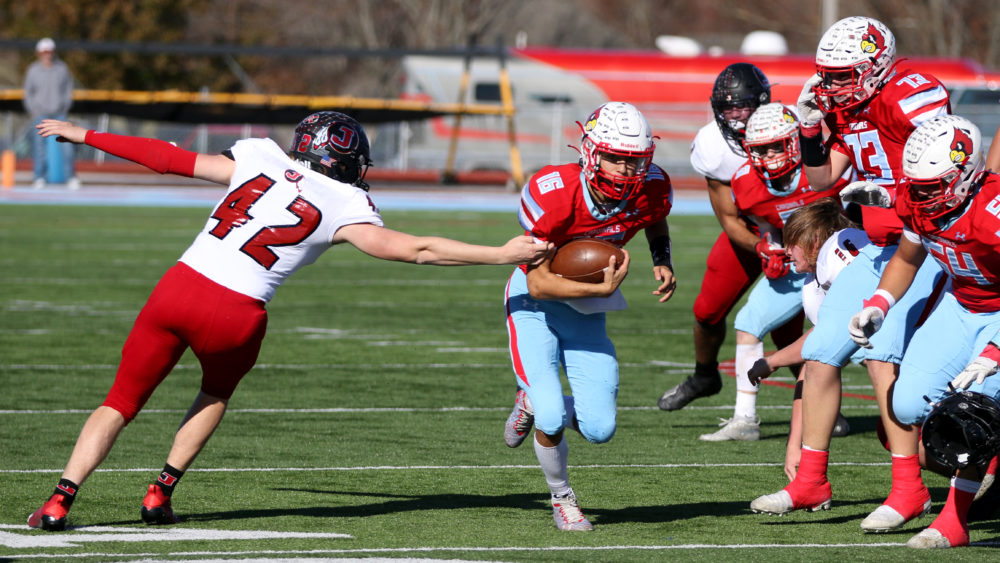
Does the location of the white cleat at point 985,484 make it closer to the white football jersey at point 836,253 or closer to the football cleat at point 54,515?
the white football jersey at point 836,253

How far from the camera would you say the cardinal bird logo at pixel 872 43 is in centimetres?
588

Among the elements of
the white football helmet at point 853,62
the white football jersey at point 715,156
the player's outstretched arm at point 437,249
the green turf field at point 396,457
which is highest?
the white football helmet at point 853,62

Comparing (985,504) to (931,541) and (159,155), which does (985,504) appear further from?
(159,155)

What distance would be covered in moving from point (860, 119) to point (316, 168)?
2303 mm

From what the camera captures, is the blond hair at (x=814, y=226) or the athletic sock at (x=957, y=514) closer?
the athletic sock at (x=957, y=514)

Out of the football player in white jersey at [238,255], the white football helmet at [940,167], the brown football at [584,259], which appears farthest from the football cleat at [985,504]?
the football player in white jersey at [238,255]

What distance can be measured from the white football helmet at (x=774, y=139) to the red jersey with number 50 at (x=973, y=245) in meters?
1.60

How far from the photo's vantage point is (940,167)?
4.93 metres

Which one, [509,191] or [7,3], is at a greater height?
[7,3]

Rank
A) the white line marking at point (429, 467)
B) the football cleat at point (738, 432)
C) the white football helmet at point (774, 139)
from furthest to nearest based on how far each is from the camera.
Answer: the football cleat at point (738, 432), the white football helmet at point (774, 139), the white line marking at point (429, 467)

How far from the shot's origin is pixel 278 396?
823 cm

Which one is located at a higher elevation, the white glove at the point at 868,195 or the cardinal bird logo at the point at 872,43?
the cardinal bird logo at the point at 872,43

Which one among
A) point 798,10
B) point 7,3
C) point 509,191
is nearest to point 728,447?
point 509,191

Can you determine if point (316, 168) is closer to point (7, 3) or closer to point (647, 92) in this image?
point (647, 92)
